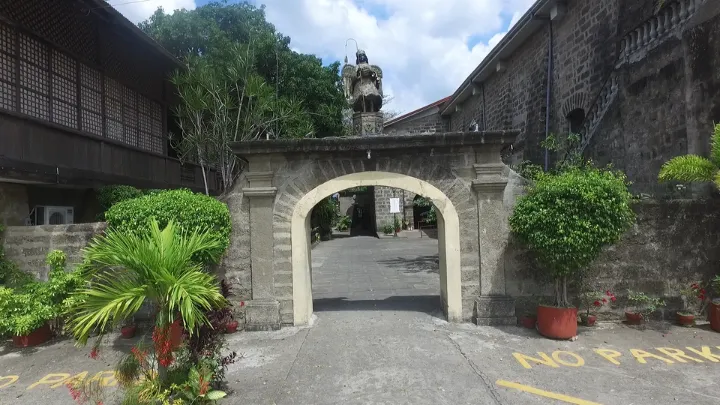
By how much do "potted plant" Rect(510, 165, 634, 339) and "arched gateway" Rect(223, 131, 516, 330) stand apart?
1.93 ft

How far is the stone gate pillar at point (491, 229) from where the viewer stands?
6.17 metres

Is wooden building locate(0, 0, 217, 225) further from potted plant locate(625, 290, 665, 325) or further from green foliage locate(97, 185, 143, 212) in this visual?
potted plant locate(625, 290, 665, 325)

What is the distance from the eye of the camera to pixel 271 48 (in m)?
16.5

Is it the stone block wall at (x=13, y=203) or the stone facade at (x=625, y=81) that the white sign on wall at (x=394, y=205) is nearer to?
the stone facade at (x=625, y=81)

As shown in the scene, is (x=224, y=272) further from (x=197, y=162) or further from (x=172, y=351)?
(x=197, y=162)

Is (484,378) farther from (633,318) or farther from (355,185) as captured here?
(355,185)

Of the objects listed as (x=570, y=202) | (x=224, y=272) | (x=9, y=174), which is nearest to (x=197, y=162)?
(x=9, y=174)

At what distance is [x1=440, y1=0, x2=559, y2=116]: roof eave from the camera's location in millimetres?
12039

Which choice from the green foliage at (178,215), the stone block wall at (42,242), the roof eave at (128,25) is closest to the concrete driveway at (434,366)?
the stone block wall at (42,242)

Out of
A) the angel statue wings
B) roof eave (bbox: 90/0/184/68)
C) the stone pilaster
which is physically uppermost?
roof eave (bbox: 90/0/184/68)

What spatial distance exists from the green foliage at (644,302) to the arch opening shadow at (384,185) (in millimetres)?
2421

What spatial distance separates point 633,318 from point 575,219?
194cm

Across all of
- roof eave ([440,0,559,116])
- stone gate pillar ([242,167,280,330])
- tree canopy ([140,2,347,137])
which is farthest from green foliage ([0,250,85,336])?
roof eave ([440,0,559,116])

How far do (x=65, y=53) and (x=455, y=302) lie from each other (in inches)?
373
